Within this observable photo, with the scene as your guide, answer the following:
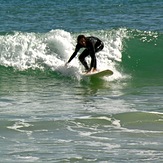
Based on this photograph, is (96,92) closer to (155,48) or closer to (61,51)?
(61,51)

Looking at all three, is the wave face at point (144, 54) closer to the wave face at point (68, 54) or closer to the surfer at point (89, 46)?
the wave face at point (68, 54)

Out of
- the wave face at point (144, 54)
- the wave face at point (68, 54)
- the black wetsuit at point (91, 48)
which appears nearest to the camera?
the black wetsuit at point (91, 48)

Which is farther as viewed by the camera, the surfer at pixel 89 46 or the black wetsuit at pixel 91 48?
the black wetsuit at pixel 91 48

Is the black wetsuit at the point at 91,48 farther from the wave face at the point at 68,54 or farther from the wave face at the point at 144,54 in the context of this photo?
the wave face at the point at 144,54

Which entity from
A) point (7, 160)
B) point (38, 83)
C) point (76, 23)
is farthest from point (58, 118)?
point (76, 23)

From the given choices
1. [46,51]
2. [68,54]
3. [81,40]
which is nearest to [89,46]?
[81,40]

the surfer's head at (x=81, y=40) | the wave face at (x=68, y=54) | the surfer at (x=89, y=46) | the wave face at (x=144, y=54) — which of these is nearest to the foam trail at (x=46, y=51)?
the wave face at (x=68, y=54)

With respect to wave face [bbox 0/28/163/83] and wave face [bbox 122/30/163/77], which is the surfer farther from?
wave face [bbox 122/30/163/77]

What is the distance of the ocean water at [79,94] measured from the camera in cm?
890

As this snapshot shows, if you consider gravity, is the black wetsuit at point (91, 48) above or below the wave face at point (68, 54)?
above

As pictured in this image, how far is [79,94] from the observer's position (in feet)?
47.6

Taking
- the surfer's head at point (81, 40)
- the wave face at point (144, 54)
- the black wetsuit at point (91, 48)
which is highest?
the surfer's head at point (81, 40)

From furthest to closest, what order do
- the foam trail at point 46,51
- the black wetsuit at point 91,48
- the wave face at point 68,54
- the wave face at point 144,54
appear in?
the wave face at point 144,54, the foam trail at point 46,51, the wave face at point 68,54, the black wetsuit at point 91,48

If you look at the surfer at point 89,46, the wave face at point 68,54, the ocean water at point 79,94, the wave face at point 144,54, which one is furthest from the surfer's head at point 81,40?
the wave face at point 144,54
